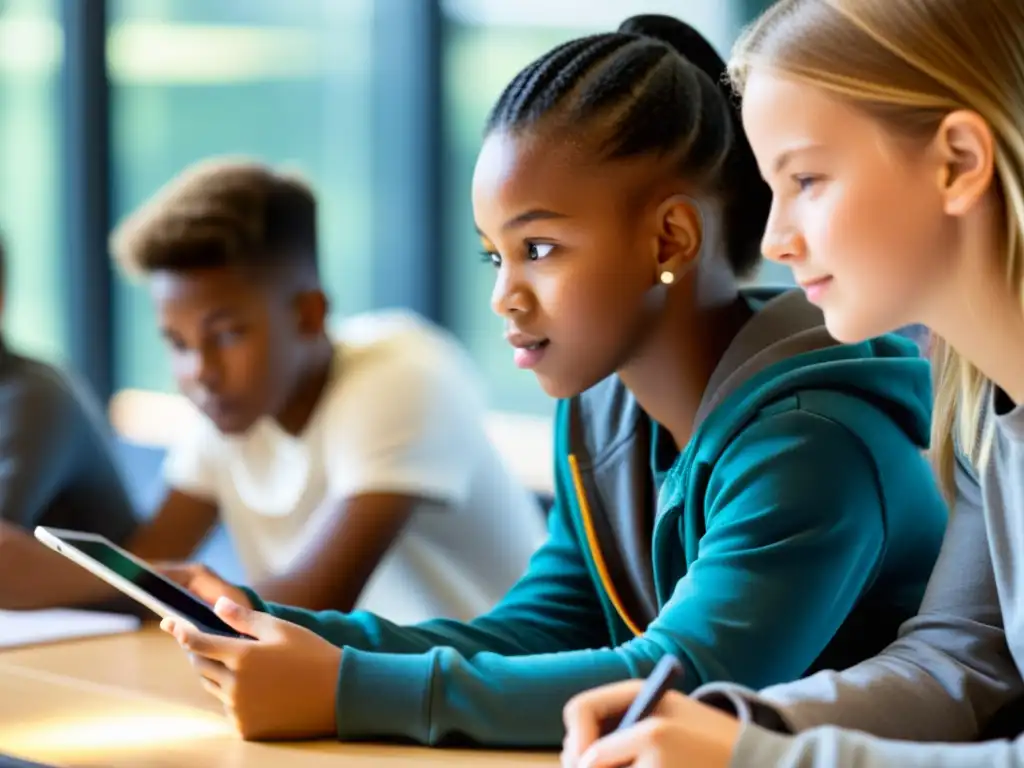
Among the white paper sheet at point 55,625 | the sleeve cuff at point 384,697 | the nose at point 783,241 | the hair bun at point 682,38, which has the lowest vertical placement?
the white paper sheet at point 55,625

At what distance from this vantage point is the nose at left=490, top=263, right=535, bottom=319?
1.27m

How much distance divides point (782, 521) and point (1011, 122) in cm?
33

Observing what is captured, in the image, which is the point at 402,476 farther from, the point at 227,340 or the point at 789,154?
the point at 789,154

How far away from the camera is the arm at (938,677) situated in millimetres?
1031

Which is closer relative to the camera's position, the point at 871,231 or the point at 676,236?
the point at 871,231

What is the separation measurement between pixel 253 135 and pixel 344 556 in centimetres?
219

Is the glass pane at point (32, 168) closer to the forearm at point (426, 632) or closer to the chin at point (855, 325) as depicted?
the forearm at point (426, 632)

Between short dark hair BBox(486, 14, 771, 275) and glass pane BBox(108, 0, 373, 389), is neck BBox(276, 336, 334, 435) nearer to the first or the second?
short dark hair BBox(486, 14, 771, 275)

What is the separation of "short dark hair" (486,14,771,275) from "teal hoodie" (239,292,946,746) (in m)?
0.10

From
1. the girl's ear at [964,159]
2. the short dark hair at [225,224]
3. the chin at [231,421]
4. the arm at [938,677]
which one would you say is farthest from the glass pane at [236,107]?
the girl's ear at [964,159]

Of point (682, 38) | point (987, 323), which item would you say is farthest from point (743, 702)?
point (682, 38)

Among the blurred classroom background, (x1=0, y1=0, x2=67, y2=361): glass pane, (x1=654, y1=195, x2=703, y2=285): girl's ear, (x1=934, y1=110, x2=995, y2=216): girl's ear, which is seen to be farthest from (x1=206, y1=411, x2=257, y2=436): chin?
(x1=0, y1=0, x2=67, y2=361): glass pane

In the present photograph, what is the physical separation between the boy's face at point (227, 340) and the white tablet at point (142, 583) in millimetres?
665

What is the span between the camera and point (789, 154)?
3.46 feet
